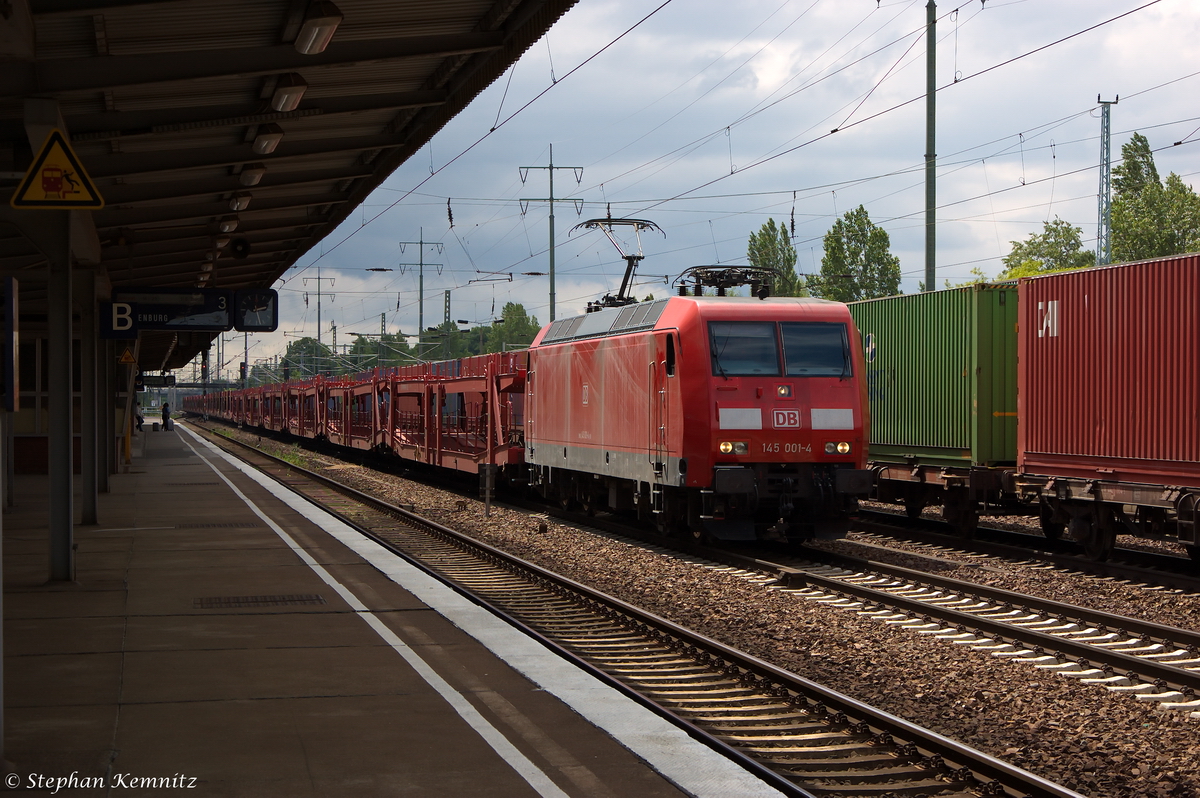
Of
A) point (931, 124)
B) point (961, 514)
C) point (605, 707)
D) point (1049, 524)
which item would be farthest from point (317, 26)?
point (931, 124)

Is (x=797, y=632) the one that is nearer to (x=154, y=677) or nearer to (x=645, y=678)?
(x=645, y=678)

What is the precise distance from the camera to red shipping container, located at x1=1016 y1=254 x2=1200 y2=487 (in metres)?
12.9

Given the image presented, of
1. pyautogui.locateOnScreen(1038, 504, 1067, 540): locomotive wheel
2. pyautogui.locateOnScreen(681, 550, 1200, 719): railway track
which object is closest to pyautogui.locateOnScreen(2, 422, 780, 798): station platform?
pyautogui.locateOnScreen(681, 550, 1200, 719): railway track

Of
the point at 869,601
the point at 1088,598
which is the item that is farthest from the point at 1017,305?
the point at 869,601

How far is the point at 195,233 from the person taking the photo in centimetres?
1934

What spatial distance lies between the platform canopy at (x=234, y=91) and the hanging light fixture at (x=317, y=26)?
1 cm

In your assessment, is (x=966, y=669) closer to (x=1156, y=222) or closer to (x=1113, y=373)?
(x=1113, y=373)

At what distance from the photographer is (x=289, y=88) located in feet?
35.1

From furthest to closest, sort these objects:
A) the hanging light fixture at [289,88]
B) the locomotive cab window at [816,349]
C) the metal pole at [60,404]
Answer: the locomotive cab window at [816,349] → the metal pole at [60,404] → the hanging light fixture at [289,88]

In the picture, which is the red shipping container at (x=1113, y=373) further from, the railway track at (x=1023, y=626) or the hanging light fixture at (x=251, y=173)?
the hanging light fixture at (x=251, y=173)

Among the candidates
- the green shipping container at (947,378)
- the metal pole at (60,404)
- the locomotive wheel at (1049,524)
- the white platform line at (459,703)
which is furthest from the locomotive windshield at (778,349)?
the metal pole at (60,404)

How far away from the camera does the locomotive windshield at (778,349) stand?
14.5m

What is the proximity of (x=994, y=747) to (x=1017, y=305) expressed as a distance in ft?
37.1

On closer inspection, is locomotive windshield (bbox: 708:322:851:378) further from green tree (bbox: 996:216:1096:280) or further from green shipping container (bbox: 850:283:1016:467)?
green tree (bbox: 996:216:1096:280)
